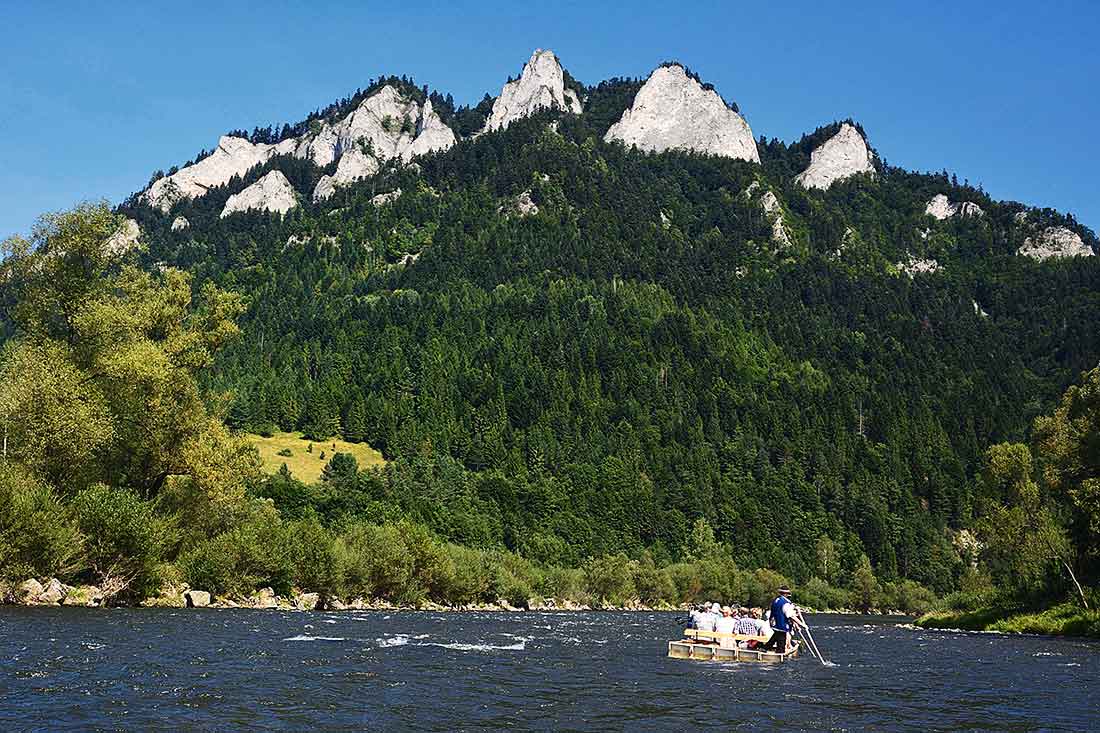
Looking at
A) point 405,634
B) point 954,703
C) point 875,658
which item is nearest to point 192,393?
point 405,634

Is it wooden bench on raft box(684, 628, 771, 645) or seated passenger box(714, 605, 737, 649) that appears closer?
wooden bench on raft box(684, 628, 771, 645)

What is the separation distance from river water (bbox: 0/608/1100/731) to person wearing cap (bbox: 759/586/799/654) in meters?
1.55

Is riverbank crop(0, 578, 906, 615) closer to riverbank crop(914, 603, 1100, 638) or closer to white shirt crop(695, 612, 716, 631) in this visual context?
white shirt crop(695, 612, 716, 631)

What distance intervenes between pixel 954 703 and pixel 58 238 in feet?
194

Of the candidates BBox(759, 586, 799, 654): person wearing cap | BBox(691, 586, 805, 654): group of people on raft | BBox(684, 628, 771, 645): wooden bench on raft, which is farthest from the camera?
BBox(684, 628, 771, 645): wooden bench on raft

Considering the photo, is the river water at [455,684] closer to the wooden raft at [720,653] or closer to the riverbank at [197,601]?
the wooden raft at [720,653]

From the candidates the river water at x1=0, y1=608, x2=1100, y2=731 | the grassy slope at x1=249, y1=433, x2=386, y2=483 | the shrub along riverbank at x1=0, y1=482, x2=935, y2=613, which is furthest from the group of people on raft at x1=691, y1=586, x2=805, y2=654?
the grassy slope at x1=249, y1=433, x2=386, y2=483

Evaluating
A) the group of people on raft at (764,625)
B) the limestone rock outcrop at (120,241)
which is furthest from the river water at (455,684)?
the limestone rock outcrop at (120,241)

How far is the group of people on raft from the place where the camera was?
45.2m

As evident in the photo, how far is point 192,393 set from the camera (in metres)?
65.6

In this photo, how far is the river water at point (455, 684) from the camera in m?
23.0

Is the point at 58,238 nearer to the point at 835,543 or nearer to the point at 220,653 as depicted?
the point at 220,653

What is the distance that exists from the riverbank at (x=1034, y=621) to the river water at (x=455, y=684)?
15496mm

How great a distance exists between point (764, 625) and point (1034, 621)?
37218 mm
